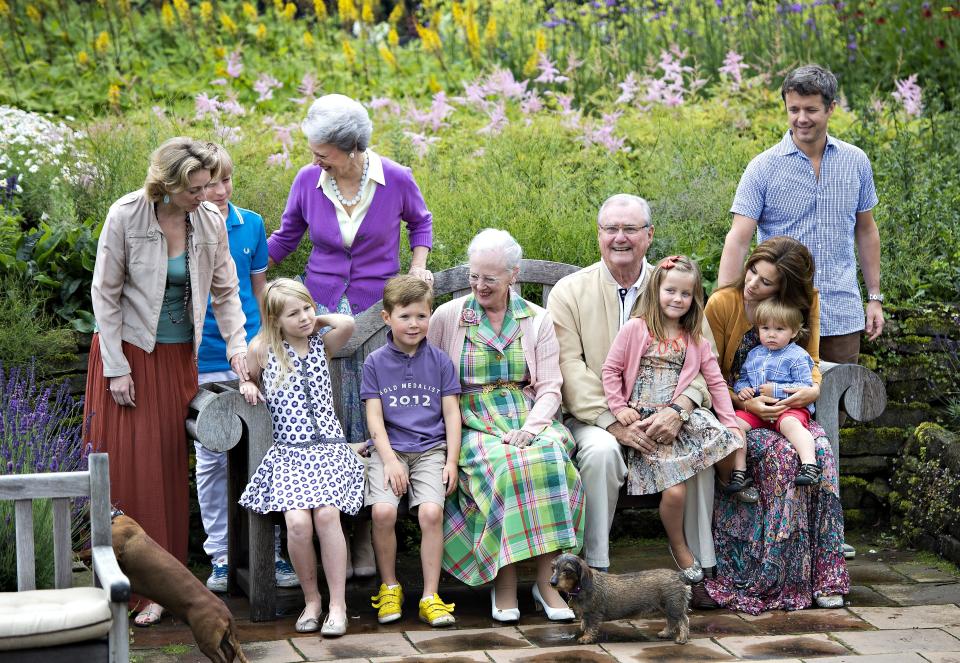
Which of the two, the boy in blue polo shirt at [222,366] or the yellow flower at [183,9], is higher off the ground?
the yellow flower at [183,9]

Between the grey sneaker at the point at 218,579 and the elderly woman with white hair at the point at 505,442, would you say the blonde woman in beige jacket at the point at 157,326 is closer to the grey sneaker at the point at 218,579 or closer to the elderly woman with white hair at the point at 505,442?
the grey sneaker at the point at 218,579

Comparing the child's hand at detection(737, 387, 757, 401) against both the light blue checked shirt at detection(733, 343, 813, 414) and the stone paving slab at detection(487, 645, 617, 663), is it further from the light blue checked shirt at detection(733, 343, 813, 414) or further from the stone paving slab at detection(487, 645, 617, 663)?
the stone paving slab at detection(487, 645, 617, 663)

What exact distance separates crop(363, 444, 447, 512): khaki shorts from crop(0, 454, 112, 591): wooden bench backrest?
4.17 feet

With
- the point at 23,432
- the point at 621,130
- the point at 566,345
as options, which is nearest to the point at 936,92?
the point at 621,130

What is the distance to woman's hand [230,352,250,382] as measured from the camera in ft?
15.1

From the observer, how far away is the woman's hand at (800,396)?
191 inches

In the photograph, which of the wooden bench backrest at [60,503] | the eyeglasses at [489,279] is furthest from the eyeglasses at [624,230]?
the wooden bench backrest at [60,503]

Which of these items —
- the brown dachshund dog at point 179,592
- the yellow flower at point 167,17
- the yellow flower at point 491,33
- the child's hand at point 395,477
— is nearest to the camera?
the brown dachshund dog at point 179,592

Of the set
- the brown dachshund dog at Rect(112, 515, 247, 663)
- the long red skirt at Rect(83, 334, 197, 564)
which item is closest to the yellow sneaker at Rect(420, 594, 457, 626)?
the brown dachshund dog at Rect(112, 515, 247, 663)

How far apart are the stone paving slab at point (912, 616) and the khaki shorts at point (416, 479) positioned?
1664 millimetres

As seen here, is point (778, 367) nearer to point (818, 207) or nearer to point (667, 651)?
point (818, 207)

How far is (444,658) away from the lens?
409 cm

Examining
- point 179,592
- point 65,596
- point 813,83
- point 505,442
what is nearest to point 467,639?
point 505,442

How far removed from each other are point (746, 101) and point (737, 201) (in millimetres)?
3547
